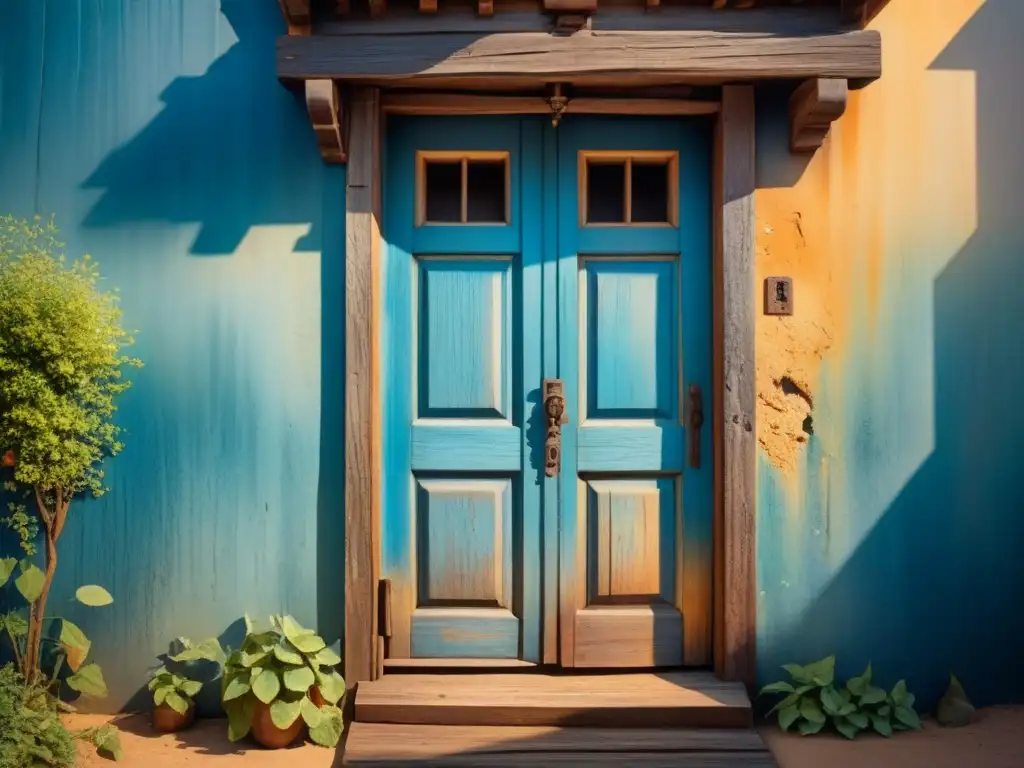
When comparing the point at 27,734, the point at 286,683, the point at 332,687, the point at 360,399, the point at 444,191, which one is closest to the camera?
the point at 27,734

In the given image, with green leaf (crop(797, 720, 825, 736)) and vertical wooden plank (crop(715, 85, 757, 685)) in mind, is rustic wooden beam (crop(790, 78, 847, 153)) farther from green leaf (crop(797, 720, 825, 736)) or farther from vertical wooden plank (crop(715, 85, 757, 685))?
green leaf (crop(797, 720, 825, 736))

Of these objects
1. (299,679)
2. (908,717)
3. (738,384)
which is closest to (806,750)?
(908,717)

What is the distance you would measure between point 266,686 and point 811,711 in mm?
2101

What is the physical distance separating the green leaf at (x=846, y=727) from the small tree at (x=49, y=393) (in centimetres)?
292

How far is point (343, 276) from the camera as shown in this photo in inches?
133

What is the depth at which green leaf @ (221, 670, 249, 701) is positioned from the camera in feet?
10.1

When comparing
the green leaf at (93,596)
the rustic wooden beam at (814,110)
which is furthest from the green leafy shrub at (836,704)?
the green leaf at (93,596)

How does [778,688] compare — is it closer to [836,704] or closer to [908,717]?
[836,704]

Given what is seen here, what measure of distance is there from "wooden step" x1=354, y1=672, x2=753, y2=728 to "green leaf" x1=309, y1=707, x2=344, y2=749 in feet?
0.26

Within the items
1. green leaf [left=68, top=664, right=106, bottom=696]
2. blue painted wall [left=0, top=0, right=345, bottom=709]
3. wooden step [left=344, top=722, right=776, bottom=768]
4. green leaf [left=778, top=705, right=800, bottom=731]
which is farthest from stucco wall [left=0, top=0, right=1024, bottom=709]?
wooden step [left=344, top=722, right=776, bottom=768]

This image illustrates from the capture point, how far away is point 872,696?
10.7 feet

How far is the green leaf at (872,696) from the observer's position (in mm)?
3252

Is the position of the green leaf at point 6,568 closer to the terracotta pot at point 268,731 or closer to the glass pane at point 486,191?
the terracotta pot at point 268,731

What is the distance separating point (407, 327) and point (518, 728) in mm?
1677
